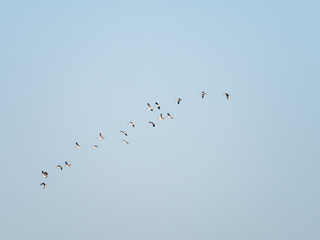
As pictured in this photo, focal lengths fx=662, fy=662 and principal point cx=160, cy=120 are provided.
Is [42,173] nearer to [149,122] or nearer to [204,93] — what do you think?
[149,122]

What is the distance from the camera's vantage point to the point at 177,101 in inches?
4328

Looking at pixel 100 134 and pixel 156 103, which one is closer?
pixel 156 103

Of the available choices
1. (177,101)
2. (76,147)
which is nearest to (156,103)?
(177,101)

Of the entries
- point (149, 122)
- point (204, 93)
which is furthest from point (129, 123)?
point (204, 93)

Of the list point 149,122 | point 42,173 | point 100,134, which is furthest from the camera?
point 100,134

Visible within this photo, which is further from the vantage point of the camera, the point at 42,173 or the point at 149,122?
the point at 149,122

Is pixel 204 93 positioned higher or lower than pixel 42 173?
higher

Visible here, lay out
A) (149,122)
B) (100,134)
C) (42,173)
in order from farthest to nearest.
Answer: (100,134) → (149,122) → (42,173)

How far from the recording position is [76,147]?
373 ft

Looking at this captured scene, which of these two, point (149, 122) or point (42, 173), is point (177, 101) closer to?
point (149, 122)

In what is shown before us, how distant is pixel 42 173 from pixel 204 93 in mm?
30652

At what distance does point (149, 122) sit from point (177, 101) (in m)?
6.22

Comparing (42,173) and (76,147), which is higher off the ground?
(76,147)

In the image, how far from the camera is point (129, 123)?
116875 mm
